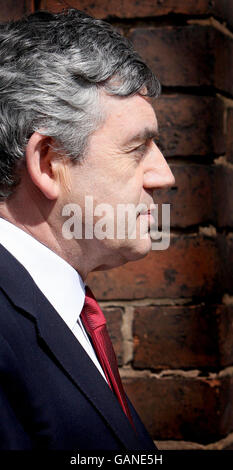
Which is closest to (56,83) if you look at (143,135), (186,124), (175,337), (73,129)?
(73,129)

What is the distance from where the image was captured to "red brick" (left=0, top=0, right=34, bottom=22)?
1437mm

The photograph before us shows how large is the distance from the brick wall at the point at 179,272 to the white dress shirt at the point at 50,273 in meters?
0.27

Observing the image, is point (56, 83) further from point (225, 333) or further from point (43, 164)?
point (225, 333)

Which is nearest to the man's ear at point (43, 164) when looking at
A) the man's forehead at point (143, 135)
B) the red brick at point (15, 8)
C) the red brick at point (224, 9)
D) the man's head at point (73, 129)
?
the man's head at point (73, 129)

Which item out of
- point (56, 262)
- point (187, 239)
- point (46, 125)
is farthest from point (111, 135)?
point (187, 239)

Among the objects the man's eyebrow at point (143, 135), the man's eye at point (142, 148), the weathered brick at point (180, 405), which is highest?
the man's eyebrow at point (143, 135)

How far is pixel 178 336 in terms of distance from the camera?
1.42 metres

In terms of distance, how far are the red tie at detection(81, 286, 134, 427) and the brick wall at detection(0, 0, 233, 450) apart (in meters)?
0.20

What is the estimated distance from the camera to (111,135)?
1138mm

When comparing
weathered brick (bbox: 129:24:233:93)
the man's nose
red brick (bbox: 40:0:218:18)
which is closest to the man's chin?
the man's nose

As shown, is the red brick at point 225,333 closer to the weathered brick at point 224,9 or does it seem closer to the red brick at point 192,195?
the red brick at point 192,195

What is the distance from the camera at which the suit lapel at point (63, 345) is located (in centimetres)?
99

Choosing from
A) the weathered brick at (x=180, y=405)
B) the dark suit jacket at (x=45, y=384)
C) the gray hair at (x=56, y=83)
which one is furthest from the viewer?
the weathered brick at (x=180, y=405)

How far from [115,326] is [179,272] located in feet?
0.61
